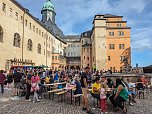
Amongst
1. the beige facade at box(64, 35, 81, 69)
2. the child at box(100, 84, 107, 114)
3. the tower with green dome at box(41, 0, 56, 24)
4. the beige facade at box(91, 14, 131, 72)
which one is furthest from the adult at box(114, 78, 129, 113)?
the tower with green dome at box(41, 0, 56, 24)

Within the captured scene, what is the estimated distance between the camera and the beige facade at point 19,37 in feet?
115

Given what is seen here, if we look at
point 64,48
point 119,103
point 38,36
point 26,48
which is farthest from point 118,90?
point 64,48

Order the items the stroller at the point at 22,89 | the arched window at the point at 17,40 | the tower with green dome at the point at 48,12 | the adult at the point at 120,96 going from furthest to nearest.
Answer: the tower with green dome at the point at 48,12, the arched window at the point at 17,40, the stroller at the point at 22,89, the adult at the point at 120,96

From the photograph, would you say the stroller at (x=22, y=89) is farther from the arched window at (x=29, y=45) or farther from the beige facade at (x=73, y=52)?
the beige facade at (x=73, y=52)

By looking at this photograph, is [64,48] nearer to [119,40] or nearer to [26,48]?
[119,40]

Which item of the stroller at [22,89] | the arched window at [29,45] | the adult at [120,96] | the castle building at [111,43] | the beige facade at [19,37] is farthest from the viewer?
the castle building at [111,43]

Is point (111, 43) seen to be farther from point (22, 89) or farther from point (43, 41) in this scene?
point (22, 89)

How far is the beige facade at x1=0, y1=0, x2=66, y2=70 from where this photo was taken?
3509 cm

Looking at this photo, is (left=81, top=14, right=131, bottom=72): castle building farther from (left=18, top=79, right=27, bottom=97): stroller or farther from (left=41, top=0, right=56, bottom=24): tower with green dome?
(left=41, top=0, right=56, bottom=24): tower with green dome

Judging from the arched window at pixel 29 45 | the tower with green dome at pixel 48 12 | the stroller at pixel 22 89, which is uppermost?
the tower with green dome at pixel 48 12

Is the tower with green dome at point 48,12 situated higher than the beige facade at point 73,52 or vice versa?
the tower with green dome at point 48,12

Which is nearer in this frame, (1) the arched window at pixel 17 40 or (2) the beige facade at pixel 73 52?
(1) the arched window at pixel 17 40

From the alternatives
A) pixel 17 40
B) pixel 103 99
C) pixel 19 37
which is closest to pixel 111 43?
pixel 19 37

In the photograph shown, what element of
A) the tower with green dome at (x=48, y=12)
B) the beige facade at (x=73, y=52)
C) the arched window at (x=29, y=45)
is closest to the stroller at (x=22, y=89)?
the arched window at (x=29, y=45)
